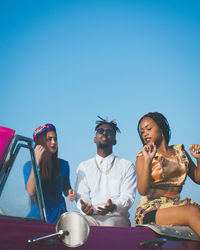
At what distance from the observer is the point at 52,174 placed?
4301 millimetres

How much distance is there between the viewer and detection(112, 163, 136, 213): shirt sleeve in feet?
15.0

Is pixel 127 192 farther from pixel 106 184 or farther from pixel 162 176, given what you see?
pixel 162 176

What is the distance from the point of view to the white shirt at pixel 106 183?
4.81 meters

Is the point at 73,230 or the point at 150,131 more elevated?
the point at 150,131

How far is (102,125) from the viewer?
5.71m

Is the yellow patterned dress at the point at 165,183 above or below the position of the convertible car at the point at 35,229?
above

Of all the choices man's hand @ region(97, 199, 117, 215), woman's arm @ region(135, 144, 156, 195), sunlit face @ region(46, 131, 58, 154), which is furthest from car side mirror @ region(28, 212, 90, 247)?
sunlit face @ region(46, 131, 58, 154)

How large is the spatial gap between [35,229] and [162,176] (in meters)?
1.86

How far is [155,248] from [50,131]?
305 centimetres

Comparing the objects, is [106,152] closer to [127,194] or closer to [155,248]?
[127,194]

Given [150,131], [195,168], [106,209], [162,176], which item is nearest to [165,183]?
[162,176]

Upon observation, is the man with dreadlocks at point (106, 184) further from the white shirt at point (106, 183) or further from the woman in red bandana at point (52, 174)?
the woman in red bandana at point (52, 174)

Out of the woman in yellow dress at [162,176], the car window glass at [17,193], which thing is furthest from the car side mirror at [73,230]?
the woman in yellow dress at [162,176]

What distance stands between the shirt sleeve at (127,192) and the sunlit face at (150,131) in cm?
132
